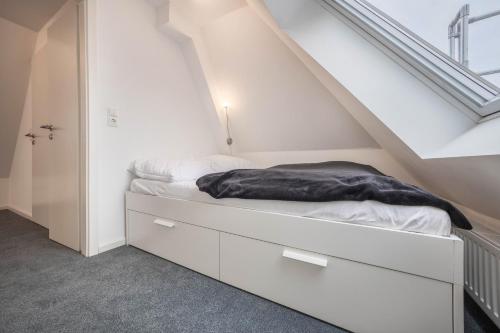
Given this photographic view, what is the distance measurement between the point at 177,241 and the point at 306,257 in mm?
916

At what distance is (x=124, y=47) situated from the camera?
1.79 meters

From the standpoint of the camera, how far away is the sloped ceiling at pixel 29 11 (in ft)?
5.93

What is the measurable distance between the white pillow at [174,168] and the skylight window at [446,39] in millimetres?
1404

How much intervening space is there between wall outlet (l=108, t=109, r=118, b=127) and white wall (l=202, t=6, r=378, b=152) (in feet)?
3.85

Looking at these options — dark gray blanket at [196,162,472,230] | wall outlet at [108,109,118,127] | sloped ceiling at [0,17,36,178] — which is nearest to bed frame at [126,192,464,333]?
dark gray blanket at [196,162,472,230]

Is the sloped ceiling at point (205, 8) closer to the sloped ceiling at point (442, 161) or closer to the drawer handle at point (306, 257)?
the sloped ceiling at point (442, 161)

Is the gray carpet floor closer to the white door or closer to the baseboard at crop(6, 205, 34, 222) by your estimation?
the white door

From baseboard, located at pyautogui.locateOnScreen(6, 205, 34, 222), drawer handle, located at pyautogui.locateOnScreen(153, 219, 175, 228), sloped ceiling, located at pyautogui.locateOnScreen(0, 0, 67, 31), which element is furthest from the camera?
baseboard, located at pyautogui.locateOnScreen(6, 205, 34, 222)

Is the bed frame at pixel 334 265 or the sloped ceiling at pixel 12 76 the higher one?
the sloped ceiling at pixel 12 76

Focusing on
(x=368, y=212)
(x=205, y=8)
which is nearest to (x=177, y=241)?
(x=368, y=212)

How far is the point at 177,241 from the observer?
146cm

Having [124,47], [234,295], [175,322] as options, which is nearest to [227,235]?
[234,295]

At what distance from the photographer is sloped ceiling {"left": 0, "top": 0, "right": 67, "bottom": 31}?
181 centimetres

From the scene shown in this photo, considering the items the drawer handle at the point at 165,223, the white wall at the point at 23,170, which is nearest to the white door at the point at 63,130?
the drawer handle at the point at 165,223
